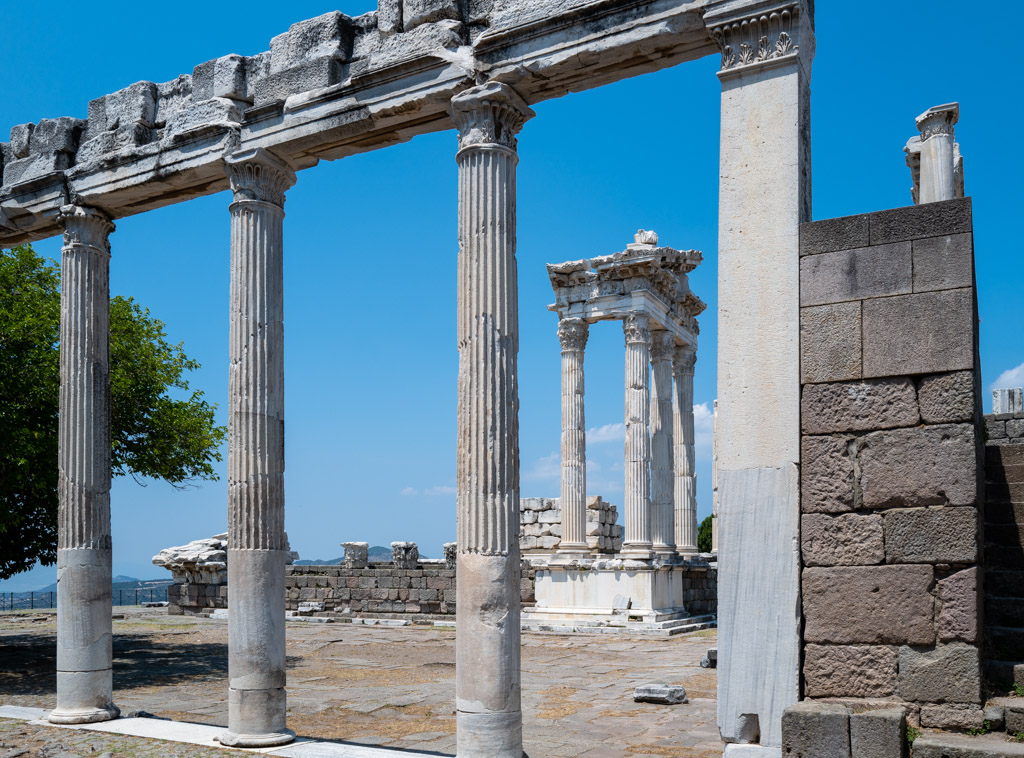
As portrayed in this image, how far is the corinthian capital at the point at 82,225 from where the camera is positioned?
11062 mm

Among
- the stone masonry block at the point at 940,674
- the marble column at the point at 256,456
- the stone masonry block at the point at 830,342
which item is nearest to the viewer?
the stone masonry block at the point at 940,674

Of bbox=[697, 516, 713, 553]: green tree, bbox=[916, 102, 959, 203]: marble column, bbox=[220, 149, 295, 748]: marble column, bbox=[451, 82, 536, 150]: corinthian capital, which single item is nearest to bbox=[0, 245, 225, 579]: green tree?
bbox=[220, 149, 295, 748]: marble column

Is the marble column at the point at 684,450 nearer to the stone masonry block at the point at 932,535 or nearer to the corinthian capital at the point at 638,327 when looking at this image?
the corinthian capital at the point at 638,327

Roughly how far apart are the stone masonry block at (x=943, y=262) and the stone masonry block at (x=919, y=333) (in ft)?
0.20

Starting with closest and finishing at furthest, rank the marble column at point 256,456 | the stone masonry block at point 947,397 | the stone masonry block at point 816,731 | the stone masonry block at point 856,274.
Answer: the stone masonry block at point 816,731
the stone masonry block at point 947,397
the stone masonry block at point 856,274
the marble column at point 256,456

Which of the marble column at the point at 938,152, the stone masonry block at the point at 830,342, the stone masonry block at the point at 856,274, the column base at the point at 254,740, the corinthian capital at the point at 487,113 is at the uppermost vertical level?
the marble column at the point at 938,152

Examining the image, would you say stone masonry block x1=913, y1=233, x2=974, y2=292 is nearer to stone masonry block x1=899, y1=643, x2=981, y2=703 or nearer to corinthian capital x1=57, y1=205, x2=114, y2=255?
stone masonry block x1=899, y1=643, x2=981, y2=703

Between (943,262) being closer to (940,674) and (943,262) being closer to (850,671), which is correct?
(940,674)

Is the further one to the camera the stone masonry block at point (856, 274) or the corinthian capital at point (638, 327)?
the corinthian capital at point (638, 327)

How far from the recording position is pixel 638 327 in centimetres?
2400

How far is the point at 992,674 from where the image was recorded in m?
6.61

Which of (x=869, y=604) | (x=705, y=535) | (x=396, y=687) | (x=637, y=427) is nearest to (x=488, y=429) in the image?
(x=869, y=604)

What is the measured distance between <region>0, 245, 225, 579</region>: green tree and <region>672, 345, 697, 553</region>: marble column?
1320 cm

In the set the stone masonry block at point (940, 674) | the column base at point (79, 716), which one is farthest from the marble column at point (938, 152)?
the column base at point (79, 716)
